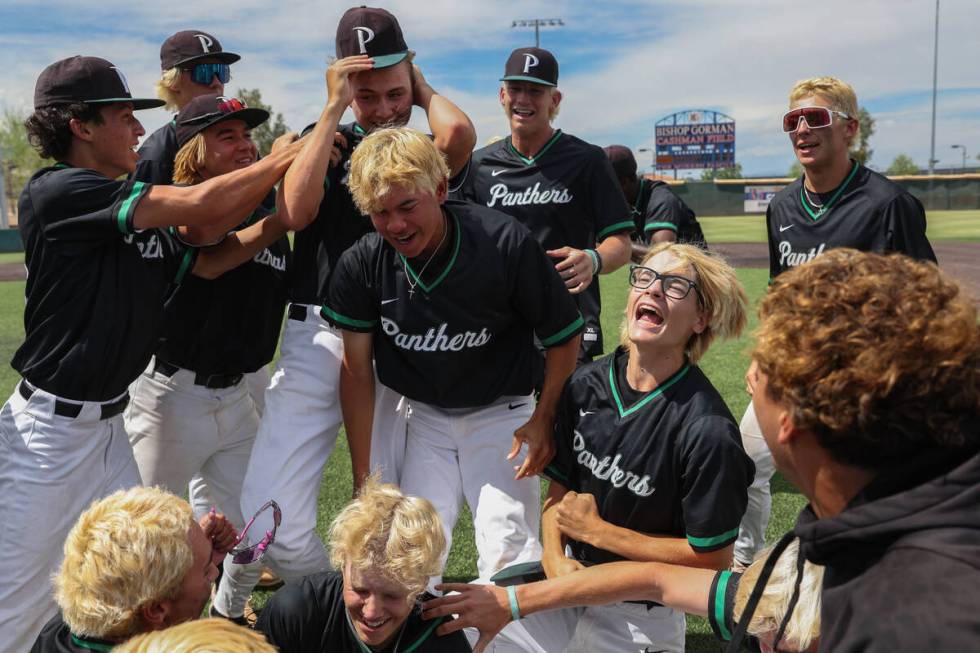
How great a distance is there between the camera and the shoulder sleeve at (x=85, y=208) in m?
3.18

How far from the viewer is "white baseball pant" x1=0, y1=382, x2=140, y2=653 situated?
3.18 meters

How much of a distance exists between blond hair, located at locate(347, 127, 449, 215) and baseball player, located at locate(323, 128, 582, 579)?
18 millimetres

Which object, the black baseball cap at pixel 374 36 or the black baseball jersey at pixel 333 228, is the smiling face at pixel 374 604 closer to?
the black baseball jersey at pixel 333 228

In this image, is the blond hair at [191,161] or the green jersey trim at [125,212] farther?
the blond hair at [191,161]

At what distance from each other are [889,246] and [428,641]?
293 centimetres

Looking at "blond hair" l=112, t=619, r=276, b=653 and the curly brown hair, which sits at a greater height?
the curly brown hair

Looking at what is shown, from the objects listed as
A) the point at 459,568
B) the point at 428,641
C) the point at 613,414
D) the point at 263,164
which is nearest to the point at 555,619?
the point at 428,641

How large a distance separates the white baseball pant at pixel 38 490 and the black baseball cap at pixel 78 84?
114cm

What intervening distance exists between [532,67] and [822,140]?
1.59 metres

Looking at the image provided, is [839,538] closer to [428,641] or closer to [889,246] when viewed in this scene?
[428,641]

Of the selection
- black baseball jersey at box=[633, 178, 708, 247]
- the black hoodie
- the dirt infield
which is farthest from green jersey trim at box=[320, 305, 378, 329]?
the dirt infield

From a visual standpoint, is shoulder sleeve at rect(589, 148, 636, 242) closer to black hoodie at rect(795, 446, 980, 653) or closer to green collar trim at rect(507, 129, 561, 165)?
green collar trim at rect(507, 129, 561, 165)

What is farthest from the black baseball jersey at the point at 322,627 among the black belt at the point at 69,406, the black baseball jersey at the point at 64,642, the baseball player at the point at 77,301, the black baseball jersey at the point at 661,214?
the black baseball jersey at the point at 661,214

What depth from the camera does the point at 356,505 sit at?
9.09 feet
